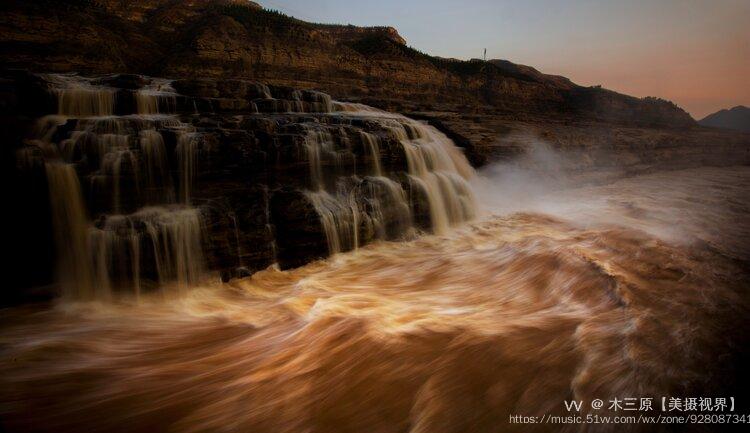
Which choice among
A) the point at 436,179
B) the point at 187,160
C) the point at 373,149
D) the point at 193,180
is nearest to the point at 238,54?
the point at 373,149

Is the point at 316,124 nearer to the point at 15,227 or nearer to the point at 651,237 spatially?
the point at 15,227

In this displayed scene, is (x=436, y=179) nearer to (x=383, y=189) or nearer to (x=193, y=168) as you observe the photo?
(x=383, y=189)

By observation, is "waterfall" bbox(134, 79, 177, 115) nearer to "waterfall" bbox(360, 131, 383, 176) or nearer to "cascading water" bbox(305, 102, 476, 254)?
"cascading water" bbox(305, 102, 476, 254)

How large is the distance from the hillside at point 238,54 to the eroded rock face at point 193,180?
30.0ft

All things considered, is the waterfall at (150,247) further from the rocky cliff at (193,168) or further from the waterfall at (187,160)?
the waterfall at (187,160)

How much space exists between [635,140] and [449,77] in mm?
13572

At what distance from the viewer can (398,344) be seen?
3.17 meters

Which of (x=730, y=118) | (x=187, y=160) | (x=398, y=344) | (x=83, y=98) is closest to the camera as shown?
(x=398, y=344)

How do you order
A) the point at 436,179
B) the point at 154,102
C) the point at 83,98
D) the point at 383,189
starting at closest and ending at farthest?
the point at 83,98 < the point at 154,102 < the point at 383,189 < the point at 436,179

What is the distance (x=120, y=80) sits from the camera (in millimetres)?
7750

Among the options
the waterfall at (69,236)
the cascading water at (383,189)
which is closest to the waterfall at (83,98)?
the waterfall at (69,236)

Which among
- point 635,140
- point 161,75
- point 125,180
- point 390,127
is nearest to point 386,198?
point 390,127

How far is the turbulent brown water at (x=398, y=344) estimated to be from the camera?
2.38 m

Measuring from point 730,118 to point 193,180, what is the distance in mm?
138147
